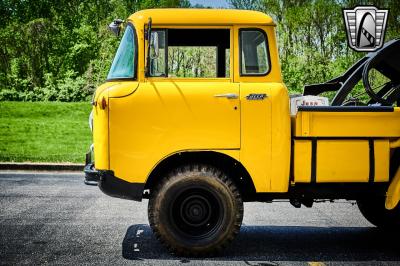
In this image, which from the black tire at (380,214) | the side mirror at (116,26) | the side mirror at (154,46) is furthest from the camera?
the black tire at (380,214)

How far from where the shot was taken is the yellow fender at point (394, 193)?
621cm

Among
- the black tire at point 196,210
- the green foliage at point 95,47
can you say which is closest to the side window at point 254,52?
the black tire at point 196,210

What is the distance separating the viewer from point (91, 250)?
20.7 ft

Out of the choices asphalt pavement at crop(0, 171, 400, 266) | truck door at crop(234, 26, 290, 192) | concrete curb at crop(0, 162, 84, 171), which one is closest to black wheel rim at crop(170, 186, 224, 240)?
asphalt pavement at crop(0, 171, 400, 266)

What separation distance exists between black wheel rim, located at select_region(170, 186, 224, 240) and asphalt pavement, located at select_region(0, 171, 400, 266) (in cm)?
31

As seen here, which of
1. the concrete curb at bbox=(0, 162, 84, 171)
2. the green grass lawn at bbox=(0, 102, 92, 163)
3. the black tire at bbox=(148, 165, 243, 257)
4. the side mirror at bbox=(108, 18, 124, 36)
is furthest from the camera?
the green grass lawn at bbox=(0, 102, 92, 163)

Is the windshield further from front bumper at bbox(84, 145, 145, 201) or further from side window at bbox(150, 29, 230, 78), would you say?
front bumper at bbox(84, 145, 145, 201)

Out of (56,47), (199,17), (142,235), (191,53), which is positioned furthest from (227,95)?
(56,47)

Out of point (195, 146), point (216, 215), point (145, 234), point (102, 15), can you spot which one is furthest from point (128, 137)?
point (102, 15)

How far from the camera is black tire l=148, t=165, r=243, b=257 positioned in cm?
596

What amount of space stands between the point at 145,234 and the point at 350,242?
2.42m

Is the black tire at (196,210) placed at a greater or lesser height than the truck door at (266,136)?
lesser

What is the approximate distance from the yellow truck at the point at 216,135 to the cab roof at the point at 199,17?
1 cm

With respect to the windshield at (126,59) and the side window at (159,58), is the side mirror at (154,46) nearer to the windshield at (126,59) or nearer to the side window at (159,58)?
the side window at (159,58)
